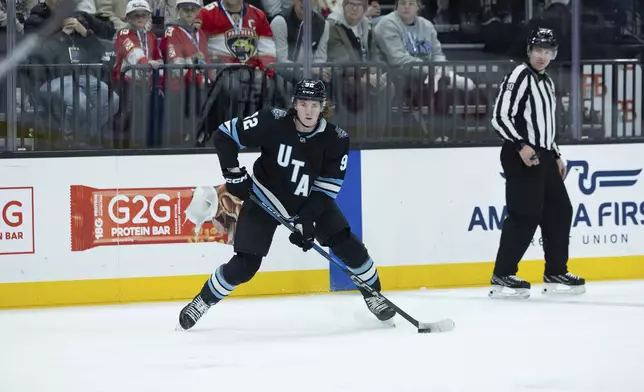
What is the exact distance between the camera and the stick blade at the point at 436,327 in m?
4.72

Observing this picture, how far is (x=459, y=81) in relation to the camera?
6203 mm

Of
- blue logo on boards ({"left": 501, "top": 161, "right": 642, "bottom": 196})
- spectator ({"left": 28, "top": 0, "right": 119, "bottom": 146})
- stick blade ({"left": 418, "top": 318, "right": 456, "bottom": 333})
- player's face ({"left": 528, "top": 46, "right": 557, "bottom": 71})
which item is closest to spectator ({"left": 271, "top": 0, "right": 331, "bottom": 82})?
spectator ({"left": 28, "top": 0, "right": 119, "bottom": 146})

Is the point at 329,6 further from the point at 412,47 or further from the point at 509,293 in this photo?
the point at 509,293

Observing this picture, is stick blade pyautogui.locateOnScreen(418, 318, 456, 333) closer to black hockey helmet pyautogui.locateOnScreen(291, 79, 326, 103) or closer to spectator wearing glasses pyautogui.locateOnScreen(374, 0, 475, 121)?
black hockey helmet pyautogui.locateOnScreen(291, 79, 326, 103)

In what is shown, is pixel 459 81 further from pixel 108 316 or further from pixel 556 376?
pixel 556 376

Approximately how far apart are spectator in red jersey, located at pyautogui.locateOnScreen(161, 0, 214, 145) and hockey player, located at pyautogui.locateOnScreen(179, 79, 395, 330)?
1063mm

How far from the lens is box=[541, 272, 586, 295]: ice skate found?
19.0ft

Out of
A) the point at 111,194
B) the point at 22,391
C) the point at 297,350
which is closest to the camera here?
the point at 22,391

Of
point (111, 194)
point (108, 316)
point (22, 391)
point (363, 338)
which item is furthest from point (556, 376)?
point (111, 194)

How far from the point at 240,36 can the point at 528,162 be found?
1.64 metres

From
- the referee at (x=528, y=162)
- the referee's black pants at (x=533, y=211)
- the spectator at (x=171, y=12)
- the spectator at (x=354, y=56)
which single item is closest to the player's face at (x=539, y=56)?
the referee at (x=528, y=162)

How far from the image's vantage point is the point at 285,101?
5902 mm

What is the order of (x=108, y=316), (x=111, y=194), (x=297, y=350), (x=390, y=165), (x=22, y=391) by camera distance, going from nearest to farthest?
1. (x=22, y=391)
2. (x=297, y=350)
3. (x=108, y=316)
4. (x=111, y=194)
5. (x=390, y=165)

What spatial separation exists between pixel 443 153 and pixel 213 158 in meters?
1.26
